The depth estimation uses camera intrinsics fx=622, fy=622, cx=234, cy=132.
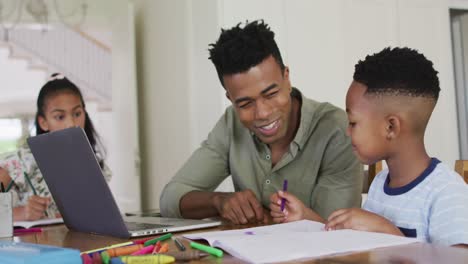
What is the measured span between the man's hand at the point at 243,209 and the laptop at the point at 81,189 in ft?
0.16

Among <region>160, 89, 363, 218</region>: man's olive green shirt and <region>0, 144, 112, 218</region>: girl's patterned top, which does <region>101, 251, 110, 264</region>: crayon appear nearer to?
<region>160, 89, 363, 218</region>: man's olive green shirt

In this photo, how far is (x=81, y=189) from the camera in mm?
1366

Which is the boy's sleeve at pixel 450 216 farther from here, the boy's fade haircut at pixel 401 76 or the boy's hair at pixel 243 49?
the boy's hair at pixel 243 49

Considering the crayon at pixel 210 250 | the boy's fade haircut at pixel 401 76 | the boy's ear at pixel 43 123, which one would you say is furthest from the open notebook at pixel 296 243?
the boy's ear at pixel 43 123

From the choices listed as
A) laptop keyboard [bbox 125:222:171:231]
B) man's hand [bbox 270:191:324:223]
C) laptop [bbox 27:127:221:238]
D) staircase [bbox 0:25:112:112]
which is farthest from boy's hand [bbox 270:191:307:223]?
staircase [bbox 0:25:112:112]

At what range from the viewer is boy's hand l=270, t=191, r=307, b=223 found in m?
1.36

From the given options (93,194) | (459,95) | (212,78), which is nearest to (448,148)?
(459,95)

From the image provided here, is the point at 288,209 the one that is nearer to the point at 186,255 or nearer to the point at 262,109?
the point at 262,109

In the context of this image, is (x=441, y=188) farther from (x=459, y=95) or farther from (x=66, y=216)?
(x=459, y=95)

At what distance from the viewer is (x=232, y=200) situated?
150 centimetres

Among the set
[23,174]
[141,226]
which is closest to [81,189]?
[141,226]

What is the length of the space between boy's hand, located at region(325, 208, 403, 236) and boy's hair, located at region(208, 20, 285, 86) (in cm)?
64

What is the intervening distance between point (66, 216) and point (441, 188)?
91 cm

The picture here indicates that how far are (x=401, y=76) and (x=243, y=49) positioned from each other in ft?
1.73
